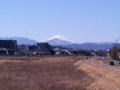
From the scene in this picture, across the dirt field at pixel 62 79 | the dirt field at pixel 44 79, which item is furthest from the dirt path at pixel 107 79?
the dirt field at pixel 44 79

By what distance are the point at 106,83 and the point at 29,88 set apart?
23.5 feet

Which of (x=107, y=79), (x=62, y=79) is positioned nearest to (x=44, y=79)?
(x=62, y=79)

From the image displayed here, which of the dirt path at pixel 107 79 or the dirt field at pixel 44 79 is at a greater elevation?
the dirt path at pixel 107 79

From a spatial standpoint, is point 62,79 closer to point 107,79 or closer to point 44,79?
point 44,79

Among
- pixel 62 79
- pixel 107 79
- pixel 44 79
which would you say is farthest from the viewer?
pixel 44 79

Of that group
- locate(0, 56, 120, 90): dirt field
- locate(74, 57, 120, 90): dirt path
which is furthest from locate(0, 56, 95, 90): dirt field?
locate(74, 57, 120, 90): dirt path

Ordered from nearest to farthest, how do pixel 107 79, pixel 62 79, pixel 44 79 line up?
pixel 107 79 → pixel 62 79 → pixel 44 79

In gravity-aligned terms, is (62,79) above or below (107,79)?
below

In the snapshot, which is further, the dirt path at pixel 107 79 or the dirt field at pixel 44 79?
the dirt field at pixel 44 79

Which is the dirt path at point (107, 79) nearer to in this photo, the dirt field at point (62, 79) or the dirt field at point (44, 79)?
the dirt field at point (62, 79)

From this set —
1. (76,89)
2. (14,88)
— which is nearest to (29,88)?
(14,88)

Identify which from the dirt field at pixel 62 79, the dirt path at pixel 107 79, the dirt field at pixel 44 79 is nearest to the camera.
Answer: the dirt path at pixel 107 79

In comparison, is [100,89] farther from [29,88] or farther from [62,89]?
[29,88]

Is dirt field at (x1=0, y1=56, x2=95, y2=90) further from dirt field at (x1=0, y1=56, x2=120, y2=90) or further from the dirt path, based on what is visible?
the dirt path
